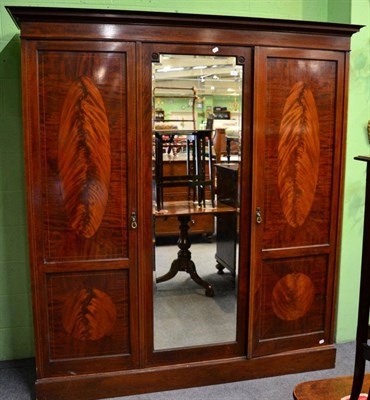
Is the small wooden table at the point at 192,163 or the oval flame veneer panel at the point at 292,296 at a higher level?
the small wooden table at the point at 192,163

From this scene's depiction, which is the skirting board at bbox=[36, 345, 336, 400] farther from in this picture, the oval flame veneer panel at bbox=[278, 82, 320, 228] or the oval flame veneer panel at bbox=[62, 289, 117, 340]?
the oval flame veneer panel at bbox=[278, 82, 320, 228]

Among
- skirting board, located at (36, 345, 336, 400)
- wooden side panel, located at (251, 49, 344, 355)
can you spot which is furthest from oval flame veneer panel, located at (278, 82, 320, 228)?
skirting board, located at (36, 345, 336, 400)

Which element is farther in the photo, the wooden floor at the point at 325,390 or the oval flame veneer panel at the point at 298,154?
the oval flame veneer panel at the point at 298,154

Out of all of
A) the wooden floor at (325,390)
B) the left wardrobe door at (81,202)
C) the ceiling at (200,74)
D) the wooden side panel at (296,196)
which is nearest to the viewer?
the wooden floor at (325,390)

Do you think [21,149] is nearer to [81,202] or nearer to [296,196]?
[81,202]

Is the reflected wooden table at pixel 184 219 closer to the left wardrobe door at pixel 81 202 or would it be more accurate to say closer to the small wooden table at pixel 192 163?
the small wooden table at pixel 192 163

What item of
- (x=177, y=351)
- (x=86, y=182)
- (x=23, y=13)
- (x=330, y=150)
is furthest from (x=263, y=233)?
(x=23, y=13)

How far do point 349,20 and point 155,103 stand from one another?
4.94 feet

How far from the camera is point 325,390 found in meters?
1.78

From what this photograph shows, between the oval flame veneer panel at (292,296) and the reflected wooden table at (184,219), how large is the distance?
0.53 meters

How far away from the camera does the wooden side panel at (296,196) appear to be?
2654mm

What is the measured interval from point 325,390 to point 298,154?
1.40 m

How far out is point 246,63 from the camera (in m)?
2.59

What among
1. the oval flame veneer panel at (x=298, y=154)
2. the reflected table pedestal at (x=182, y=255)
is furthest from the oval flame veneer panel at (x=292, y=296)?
the reflected table pedestal at (x=182, y=255)
